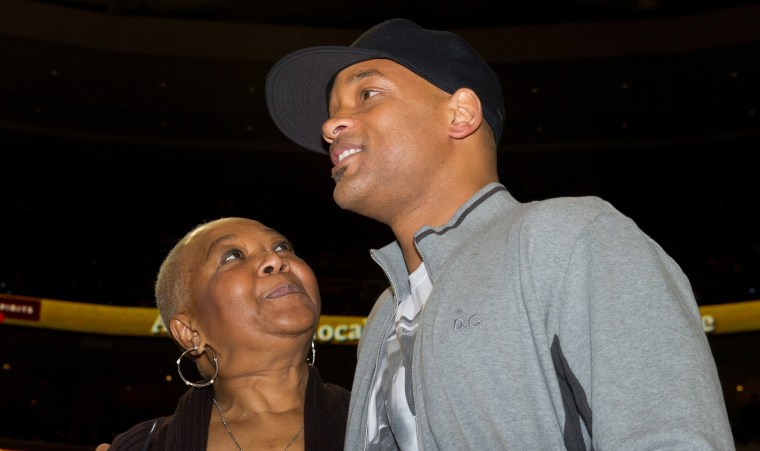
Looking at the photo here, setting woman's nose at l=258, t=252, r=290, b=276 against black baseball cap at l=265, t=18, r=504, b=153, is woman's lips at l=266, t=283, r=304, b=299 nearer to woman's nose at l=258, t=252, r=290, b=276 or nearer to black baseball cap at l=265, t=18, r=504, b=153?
woman's nose at l=258, t=252, r=290, b=276

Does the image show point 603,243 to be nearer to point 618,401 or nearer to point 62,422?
point 618,401

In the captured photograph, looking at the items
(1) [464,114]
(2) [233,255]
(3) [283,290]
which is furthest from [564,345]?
(2) [233,255]

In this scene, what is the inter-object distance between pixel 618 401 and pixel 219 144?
16.0m

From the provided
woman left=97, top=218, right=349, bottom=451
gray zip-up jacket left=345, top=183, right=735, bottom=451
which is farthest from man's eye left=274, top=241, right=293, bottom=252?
gray zip-up jacket left=345, top=183, right=735, bottom=451

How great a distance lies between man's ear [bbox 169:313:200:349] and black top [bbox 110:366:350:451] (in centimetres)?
16

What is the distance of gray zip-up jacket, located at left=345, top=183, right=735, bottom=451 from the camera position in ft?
3.60

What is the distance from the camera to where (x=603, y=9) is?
51.3 ft

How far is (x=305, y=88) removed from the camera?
200cm

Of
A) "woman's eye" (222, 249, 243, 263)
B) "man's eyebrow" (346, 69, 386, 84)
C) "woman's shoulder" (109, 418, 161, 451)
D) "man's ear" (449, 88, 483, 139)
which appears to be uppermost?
Result: "man's eyebrow" (346, 69, 386, 84)

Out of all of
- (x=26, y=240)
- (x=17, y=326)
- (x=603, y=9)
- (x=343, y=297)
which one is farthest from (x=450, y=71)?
(x=603, y=9)

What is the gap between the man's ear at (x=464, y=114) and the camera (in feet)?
5.73

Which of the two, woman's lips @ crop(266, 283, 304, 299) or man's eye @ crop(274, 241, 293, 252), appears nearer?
woman's lips @ crop(266, 283, 304, 299)

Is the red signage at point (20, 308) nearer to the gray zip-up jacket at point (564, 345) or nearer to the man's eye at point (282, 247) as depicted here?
the man's eye at point (282, 247)

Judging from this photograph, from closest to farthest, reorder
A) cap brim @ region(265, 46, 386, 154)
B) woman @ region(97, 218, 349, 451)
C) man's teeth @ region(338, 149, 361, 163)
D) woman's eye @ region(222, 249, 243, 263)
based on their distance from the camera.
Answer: man's teeth @ region(338, 149, 361, 163) < cap brim @ region(265, 46, 386, 154) < woman @ region(97, 218, 349, 451) < woman's eye @ region(222, 249, 243, 263)
